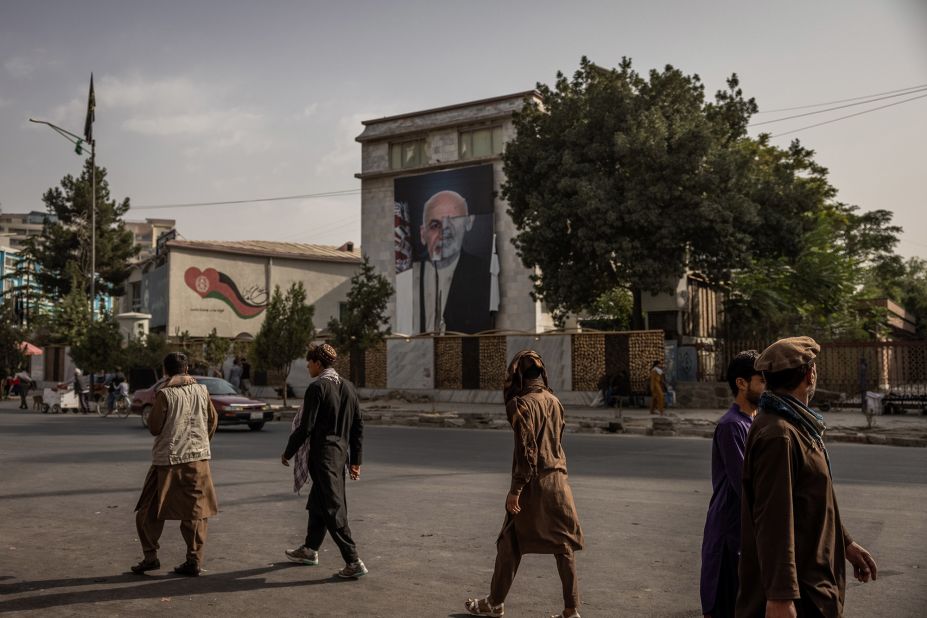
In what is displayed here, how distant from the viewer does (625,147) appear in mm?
28062

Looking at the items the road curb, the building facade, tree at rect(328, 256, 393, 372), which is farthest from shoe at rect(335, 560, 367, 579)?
the building facade

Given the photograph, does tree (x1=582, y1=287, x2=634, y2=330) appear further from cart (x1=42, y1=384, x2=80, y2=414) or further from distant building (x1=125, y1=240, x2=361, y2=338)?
cart (x1=42, y1=384, x2=80, y2=414)

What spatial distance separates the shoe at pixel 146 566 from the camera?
20.8 ft

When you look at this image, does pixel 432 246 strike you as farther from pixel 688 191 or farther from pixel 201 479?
pixel 201 479

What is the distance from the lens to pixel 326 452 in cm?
643

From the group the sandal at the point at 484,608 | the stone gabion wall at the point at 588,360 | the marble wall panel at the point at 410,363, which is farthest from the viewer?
the marble wall panel at the point at 410,363

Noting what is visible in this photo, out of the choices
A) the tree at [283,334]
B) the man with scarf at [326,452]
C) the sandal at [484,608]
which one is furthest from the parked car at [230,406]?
the sandal at [484,608]

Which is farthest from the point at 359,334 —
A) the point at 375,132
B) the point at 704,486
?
the point at 704,486

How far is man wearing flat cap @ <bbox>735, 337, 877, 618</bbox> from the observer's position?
108 inches

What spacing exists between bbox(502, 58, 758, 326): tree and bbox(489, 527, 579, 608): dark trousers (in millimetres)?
23912

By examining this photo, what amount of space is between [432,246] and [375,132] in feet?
23.9

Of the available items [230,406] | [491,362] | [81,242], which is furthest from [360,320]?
[81,242]

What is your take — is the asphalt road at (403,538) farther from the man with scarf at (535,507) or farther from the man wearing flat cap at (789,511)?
the man wearing flat cap at (789,511)

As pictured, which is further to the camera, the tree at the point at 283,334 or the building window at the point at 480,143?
the building window at the point at 480,143
